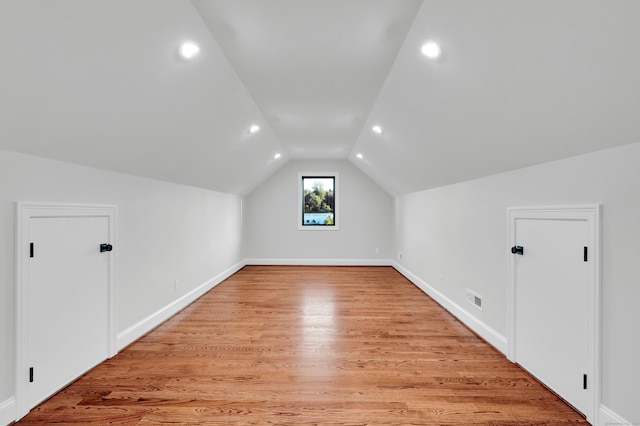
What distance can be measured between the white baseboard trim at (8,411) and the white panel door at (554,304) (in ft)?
11.1

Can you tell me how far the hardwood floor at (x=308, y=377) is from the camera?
1.84m

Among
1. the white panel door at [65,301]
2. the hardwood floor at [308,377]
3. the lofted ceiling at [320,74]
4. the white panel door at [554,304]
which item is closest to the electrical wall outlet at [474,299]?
the hardwood floor at [308,377]

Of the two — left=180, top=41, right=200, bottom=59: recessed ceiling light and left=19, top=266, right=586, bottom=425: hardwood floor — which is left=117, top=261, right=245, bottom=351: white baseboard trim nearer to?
left=19, top=266, right=586, bottom=425: hardwood floor

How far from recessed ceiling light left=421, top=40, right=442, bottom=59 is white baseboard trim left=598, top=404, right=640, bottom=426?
233 centimetres

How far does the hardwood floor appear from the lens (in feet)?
6.04

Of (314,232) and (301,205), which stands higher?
(301,205)

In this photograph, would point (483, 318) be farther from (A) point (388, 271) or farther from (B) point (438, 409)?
(A) point (388, 271)

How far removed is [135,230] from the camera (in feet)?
9.43

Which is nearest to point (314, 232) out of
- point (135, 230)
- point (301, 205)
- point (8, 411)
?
point (301, 205)

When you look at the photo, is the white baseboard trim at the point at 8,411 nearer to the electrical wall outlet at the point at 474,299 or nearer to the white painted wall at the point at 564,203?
the white painted wall at the point at 564,203

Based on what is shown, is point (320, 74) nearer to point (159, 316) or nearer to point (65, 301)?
point (65, 301)

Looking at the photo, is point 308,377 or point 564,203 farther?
point 308,377

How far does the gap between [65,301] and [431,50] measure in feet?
10.2

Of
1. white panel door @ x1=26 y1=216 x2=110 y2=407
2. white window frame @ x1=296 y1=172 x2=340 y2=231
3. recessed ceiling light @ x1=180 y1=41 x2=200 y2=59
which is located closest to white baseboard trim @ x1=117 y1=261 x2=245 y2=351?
white panel door @ x1=26 y1=216 x2=110 y2=407
